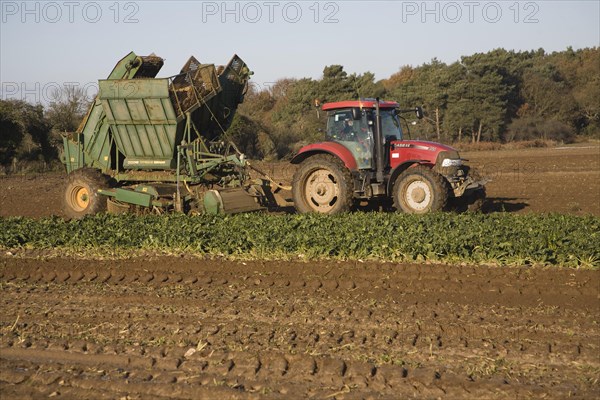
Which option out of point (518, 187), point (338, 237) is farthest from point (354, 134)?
point (518, 187)

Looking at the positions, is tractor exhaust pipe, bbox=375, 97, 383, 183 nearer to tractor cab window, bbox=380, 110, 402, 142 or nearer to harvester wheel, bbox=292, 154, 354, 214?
tractor cab window, bbox=380, 110, 402, 142

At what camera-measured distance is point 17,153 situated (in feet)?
85.3

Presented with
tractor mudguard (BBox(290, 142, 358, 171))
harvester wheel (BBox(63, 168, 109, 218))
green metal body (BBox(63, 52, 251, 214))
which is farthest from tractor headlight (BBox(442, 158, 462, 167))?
harvester wheel (BBox(63, 168, 109, 218))

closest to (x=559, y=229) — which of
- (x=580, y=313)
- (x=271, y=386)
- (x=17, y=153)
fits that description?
(x=580, y=313)

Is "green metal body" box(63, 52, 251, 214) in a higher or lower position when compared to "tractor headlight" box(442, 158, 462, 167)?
higher

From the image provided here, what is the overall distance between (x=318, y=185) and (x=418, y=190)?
1.73m

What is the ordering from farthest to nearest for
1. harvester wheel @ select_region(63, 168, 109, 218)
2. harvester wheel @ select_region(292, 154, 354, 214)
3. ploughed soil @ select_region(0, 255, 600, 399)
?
harvester wheel @ select_region(63, 168, 109, 218) < harvester wheel @ select_region(292, 154, 354, 214) < ploughed soil @ select_region(0, 255, 600, 399)

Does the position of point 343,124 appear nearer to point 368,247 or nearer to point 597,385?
point 368,247

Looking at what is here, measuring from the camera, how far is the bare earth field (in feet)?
15.8

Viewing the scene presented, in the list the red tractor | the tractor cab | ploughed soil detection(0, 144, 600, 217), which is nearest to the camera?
the red tractor

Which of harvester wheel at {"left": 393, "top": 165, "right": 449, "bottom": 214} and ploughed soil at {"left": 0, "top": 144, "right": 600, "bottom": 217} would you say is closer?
harvester wheel at {"left": 393, "top": 165, "right": 449, "bottom": 214}

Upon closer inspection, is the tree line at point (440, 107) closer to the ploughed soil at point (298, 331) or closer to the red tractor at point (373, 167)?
the red tractor at point (373, 167)

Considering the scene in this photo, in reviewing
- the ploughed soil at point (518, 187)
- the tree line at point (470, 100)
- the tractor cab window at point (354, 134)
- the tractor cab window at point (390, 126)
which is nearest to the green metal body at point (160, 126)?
the ploughed soil at point (518, 187)

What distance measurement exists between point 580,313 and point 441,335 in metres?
1.56
